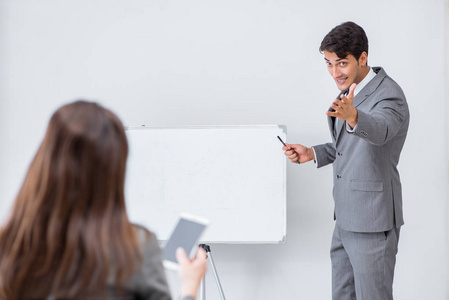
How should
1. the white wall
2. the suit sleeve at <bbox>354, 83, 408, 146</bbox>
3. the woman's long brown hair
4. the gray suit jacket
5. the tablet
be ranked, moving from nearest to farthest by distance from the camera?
the woman's long brown hair < the tablet < the suit sleeve at <bbox>354, 83, 408, 146</bbox> < the gray suit jacket < the white wall

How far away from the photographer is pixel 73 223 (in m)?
0.85

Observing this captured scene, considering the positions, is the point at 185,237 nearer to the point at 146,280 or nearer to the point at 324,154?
the point at 146,280

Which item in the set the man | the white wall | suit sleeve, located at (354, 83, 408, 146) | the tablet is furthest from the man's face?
the tablet

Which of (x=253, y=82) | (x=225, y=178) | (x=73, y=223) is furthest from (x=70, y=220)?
(x=253, y=82)

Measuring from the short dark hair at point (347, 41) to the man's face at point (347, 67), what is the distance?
0.02 metres

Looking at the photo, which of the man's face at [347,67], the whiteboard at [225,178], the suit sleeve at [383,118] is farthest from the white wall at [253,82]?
the suit sleeve at [383,118]

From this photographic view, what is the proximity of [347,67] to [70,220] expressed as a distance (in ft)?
4.49

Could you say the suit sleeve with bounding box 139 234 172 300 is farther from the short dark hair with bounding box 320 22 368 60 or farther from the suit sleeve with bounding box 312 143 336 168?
the suit sleeve with bounding box 312 143 336 168

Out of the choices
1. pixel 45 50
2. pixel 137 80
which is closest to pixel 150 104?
pixel 137 80

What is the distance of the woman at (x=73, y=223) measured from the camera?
0.83 m

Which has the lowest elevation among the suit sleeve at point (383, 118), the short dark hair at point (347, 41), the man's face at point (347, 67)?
the suit sleeve at point (383, 118)

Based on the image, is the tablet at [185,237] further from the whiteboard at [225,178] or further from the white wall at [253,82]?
the white wall at [253,82]

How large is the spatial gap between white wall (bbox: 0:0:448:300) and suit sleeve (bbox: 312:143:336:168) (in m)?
0.30

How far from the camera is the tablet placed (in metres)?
1.09
